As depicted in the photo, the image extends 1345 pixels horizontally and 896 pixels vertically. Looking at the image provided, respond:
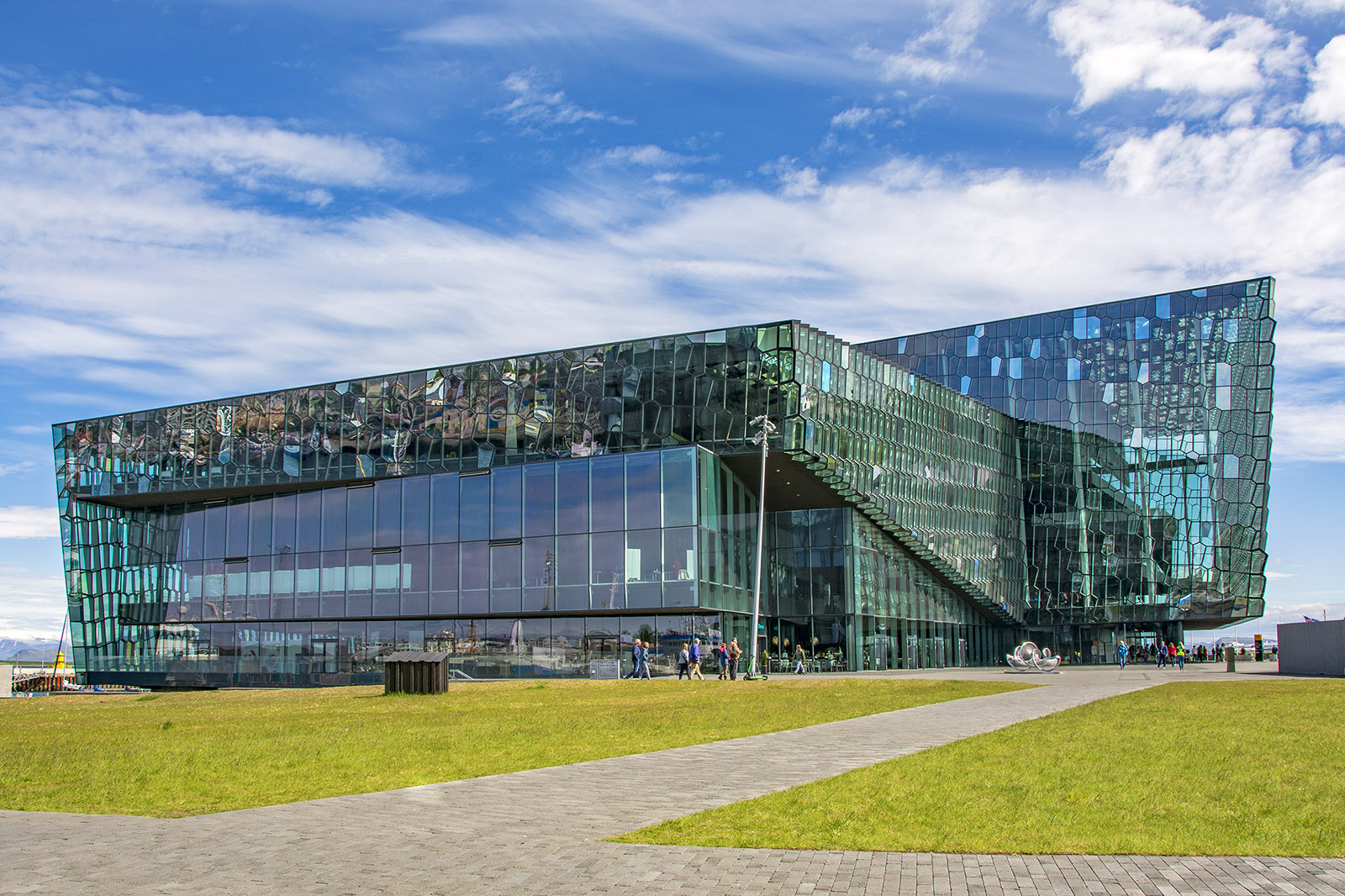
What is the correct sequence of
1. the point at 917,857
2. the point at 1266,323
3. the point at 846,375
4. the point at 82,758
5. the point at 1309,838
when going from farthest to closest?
the point at 1266,323 < the point at 846,375 < the point at 82,758 < the point at 1309,838 < the point at 917,857

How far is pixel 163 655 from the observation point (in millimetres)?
60656

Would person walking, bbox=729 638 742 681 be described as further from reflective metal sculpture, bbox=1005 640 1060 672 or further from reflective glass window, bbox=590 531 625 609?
reflective metal sculpture, bbox=1005 640 1060 672

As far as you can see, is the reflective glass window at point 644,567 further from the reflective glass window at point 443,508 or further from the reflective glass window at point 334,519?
the reflective glass window at point 334,519

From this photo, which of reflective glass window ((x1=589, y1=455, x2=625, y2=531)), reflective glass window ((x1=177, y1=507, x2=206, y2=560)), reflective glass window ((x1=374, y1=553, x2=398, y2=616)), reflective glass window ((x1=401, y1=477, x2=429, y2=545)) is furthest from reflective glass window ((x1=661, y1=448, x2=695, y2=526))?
reflective glass window ((x1=177, y1=507, x2=206, y2=560))

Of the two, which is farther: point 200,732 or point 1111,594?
point 1111,594

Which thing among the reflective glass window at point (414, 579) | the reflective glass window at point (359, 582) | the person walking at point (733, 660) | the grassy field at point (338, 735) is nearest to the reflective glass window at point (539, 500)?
the reflective glass window at point (414, 579)

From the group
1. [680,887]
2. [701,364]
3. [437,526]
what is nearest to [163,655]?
[437,526]

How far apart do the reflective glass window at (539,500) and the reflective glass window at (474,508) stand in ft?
6.51

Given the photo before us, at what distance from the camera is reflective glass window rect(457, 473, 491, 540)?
165 ft

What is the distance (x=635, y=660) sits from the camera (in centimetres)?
4366

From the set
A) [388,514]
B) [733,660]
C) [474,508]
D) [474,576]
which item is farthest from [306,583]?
[733,660]

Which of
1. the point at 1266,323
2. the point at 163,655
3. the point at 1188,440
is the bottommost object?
the point at 163,655

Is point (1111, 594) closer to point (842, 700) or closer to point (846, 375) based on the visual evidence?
point (846, 375)

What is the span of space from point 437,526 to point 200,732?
3364 cm
